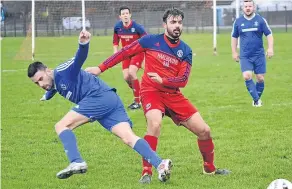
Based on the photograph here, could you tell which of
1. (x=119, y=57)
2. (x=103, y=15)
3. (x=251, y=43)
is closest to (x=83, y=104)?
(x=119, y=57)

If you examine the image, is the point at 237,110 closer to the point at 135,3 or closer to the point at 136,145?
the point at 136,145

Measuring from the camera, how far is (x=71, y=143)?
6.98 metres

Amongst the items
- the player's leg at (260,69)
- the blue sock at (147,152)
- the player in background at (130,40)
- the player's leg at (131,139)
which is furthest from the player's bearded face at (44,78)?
the player's leg at (260,69)

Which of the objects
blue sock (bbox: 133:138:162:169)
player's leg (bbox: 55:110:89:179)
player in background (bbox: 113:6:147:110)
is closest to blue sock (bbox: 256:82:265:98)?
player in background (bbox: 113:6:147:110)

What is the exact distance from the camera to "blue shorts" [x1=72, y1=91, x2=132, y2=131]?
7168mm

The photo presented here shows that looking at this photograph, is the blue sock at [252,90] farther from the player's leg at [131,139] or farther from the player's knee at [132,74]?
the player's leg at [131,139]

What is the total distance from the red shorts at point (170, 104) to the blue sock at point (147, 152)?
0.67 m

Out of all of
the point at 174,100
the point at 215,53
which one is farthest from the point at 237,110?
the point at 215,53

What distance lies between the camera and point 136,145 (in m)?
7.12

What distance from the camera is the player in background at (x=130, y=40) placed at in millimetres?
14336

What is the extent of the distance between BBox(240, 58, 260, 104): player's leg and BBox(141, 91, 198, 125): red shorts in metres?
6.08

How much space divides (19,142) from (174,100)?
347 cm

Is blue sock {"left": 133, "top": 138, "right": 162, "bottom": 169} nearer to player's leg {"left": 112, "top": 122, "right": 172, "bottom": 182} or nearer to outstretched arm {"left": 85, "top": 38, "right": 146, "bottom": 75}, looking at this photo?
player's leg {"left": 112, "top": 122, "right": 172, "bottom": 182}

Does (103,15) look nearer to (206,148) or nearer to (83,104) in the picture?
(206,148)
